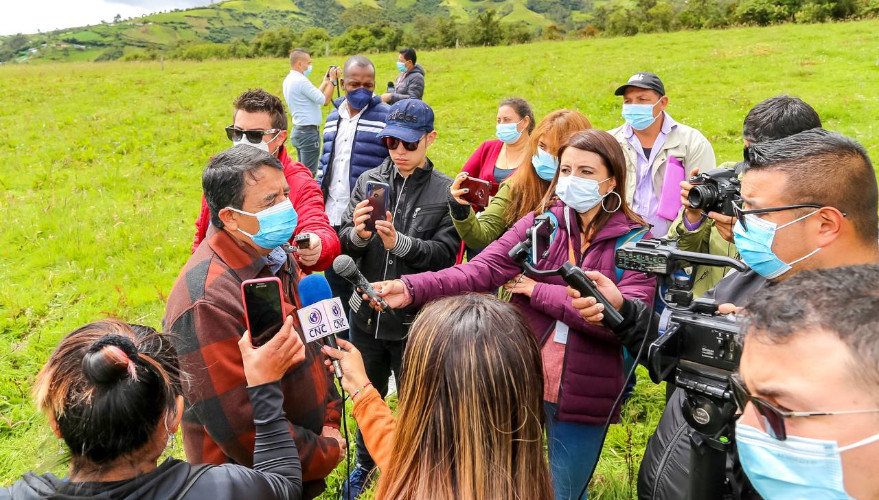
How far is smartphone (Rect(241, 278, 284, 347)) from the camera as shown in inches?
89.7

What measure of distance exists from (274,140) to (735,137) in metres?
11.1

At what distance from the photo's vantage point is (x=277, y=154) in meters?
4.37

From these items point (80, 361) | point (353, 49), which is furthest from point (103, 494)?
point (353, 49)

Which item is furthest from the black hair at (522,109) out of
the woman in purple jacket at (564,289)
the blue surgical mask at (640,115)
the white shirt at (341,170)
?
the woman in purple jacket at (564,289)

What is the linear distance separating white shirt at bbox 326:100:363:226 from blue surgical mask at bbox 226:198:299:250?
2.90 metres

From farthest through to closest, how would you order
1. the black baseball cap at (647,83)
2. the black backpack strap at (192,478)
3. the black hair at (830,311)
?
the black baseball cap at (647,83) < the black backpack strap at (192,478) < the black hair at (830,311)

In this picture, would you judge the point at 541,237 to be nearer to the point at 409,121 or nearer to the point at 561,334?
the point at 561,334

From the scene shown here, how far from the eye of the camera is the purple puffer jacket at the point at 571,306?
311 cm

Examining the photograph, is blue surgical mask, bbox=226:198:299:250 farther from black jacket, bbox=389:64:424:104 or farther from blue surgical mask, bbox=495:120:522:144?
black jacket, bbox=389:64:424:104

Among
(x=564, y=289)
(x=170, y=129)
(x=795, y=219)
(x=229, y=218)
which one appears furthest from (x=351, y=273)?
(x=170, y=129)

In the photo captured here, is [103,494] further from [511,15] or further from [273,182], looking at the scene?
[511,15]

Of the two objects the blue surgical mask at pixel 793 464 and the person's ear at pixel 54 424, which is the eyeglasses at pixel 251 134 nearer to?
the person's ear at pixel 54 424

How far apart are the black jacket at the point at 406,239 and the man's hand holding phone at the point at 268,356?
1529 mm

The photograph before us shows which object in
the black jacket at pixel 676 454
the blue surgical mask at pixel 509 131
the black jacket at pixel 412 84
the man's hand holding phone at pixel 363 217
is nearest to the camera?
the black jacket at pixel 676 454
